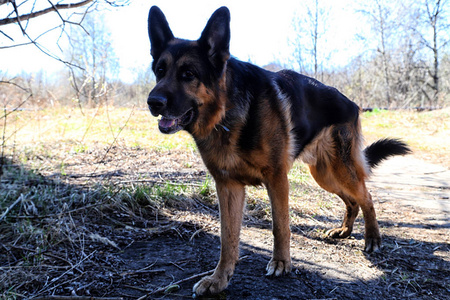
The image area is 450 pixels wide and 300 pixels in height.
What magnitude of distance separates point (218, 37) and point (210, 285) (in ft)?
6.10

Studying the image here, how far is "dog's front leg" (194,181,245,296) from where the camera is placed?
2525 millimetres

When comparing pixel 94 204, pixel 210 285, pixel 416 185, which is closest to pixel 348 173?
pixel 210 285

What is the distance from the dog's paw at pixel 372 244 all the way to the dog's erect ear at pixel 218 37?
2327 millimetres

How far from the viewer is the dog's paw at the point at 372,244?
11.4ft

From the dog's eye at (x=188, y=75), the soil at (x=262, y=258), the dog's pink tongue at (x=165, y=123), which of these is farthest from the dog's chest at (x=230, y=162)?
the soil at (x=262, y=258)

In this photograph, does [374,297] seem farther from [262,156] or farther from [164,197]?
[164,197]

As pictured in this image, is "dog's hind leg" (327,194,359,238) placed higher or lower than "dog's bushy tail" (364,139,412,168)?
lower

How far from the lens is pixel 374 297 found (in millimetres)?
2512

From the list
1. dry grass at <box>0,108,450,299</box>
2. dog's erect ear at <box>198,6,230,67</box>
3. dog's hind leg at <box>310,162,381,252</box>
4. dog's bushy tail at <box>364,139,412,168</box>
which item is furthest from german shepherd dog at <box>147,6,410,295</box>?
dog's bushy tail at <box>364,139,412,168</box>

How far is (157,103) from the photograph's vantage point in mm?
2436

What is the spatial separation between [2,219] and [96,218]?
0.83 metres

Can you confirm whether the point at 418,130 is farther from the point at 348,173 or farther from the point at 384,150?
the point at 348,173

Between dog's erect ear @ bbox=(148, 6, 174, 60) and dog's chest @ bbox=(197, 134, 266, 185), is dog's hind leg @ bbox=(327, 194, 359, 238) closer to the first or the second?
dog's chest @ bbox=(197, 134, 266, 185)

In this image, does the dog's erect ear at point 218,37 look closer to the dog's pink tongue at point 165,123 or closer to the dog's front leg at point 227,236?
the dog's pink tongue at point 165,123
